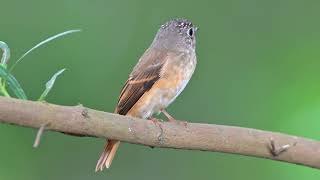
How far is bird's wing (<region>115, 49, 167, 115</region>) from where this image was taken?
4.28m

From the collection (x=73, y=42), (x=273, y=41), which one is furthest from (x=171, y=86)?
(x=273, y=41)

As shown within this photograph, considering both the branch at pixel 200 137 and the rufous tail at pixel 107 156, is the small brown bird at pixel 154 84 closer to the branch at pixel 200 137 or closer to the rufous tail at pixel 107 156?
the rufous tail at pixel 107 156

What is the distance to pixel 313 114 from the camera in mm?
4582

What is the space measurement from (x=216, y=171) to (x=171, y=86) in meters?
1.43

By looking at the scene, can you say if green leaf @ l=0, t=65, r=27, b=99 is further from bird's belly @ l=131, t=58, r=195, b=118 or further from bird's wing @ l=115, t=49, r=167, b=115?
bird's belly @ l=131, t=58, r=195, b=118

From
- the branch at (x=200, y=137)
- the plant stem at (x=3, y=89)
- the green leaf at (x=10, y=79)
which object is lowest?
the plant stem at (x=3, y=89)

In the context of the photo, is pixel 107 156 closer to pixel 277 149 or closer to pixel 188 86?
pixel 277 149

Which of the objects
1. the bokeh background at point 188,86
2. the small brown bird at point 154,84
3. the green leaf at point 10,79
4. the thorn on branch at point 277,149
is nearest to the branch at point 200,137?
the thorn on branch at point 277,149

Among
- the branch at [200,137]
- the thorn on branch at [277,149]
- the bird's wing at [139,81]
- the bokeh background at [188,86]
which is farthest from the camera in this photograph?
the bokeh background at [188,86]

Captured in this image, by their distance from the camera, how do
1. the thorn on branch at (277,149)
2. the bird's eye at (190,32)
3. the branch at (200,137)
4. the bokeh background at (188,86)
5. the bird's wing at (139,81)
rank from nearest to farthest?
the branch at (200,137) < the thorn on branch at (277,149) < the bird's wing at (139,81) < the bird's eye at (190,32) < the bokeh background at (188,86)

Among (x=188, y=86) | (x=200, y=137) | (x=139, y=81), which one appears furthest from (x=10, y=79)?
(x=188, y=86)

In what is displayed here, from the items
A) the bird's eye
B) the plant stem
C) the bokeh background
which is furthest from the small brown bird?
the plant stem

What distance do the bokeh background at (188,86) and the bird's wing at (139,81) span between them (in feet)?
2.88

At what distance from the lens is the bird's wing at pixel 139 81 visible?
14.0ft
